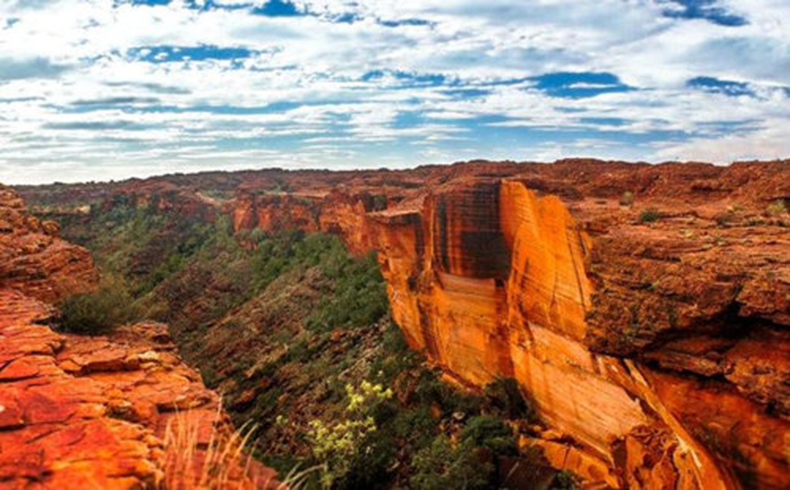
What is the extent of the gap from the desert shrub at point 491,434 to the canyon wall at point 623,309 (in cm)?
60

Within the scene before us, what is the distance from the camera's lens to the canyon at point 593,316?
341 inches

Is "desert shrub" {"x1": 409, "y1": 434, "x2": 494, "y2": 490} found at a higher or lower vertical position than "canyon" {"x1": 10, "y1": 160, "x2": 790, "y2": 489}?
lower

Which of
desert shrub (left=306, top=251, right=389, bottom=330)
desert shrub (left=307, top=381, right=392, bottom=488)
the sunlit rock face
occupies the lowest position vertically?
desert shrub (left=307, top=381, right=392, bottom=488)

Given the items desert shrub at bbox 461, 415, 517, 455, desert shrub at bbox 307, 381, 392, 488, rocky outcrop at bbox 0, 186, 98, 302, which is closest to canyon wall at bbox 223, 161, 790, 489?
desert shrub at bbox 461, 415, 517, 455

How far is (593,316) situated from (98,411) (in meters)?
9.00

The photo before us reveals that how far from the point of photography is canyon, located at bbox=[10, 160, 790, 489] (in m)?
8.66

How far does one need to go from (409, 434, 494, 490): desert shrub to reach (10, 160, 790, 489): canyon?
1.89 metres

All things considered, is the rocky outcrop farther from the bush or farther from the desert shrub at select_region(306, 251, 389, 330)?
the desert shrub at select_region(306, 251, 389, 330)

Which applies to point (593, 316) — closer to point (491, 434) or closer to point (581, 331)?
point (581, 331)

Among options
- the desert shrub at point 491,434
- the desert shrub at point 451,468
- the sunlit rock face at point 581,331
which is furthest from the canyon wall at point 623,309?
the desert shrub at point 451,468

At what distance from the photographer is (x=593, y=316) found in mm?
11266

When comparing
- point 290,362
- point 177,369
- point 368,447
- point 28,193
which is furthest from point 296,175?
point 177,369

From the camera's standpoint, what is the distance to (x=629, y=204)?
59.5 feet

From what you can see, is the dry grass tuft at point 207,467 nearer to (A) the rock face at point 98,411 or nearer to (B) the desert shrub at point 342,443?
(A) the rock face at point 98,411
